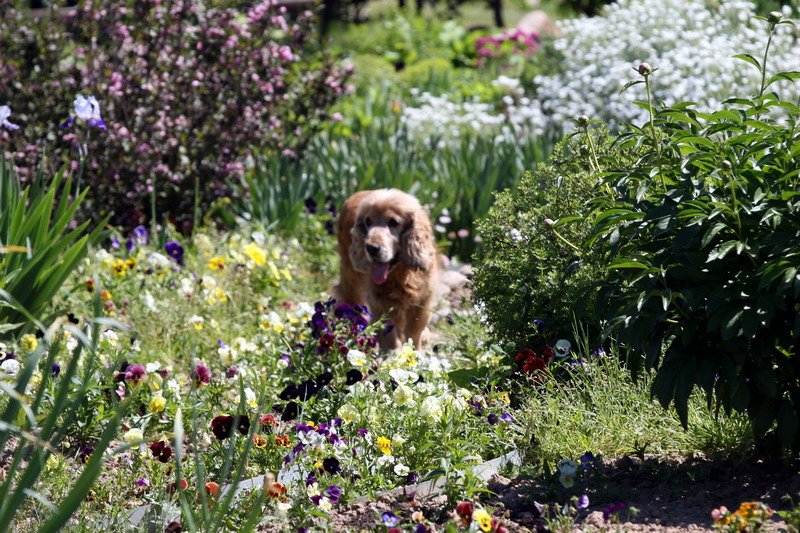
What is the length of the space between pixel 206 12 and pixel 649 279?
4.62 m

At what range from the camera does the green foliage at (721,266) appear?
2502 millimetres

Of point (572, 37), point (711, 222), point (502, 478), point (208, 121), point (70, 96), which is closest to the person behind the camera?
point (711, 222)

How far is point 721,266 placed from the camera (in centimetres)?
266

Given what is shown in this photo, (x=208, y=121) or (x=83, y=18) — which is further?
(x=208, y=121)

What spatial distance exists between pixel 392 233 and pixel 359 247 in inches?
7.0

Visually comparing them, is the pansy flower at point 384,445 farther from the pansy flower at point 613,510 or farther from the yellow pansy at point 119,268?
the yellow pansy at point 119,268

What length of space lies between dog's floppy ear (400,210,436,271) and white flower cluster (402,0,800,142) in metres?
2.61

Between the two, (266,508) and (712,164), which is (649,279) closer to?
(712,164)

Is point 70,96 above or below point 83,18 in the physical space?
below

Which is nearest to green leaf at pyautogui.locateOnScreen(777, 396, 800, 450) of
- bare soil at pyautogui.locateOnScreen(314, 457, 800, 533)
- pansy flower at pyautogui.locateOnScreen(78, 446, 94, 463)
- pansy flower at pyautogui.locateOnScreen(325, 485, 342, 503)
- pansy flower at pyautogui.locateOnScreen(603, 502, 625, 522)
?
bare soil at pyautogui.locateOnScreen(314, 457, 800, 533)

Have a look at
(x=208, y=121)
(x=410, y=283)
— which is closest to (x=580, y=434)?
(x=410, y=283)

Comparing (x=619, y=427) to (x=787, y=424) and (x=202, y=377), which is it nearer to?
(x=787, y=424)

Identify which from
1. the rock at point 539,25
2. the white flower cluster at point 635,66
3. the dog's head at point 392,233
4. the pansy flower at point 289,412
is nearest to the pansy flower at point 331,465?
the pansy flower at point 289,412

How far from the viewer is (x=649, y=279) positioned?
2645mm
